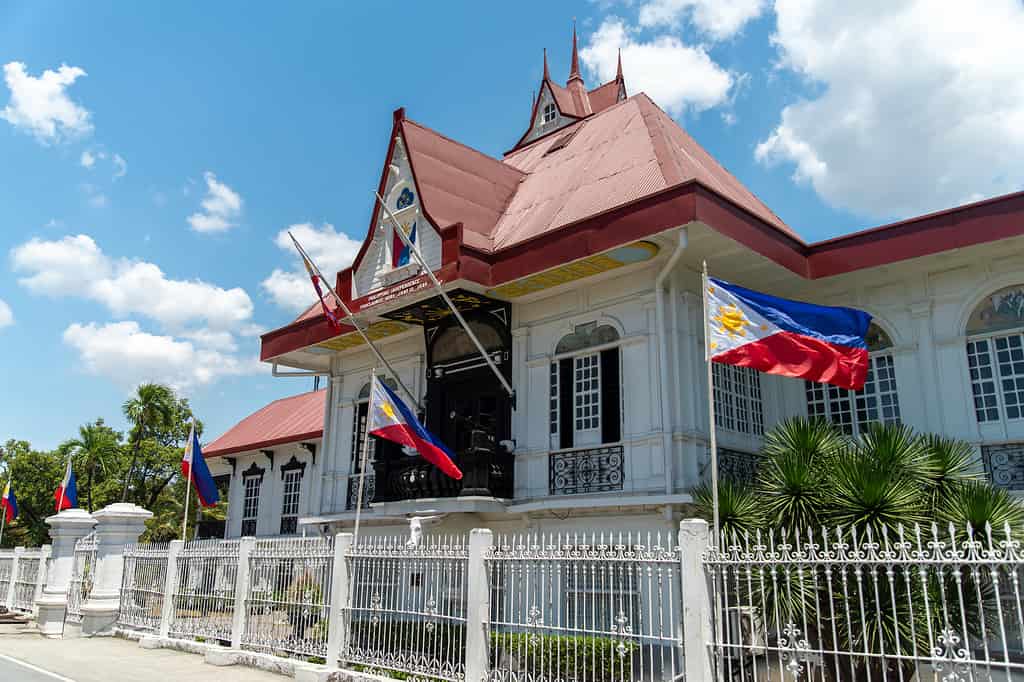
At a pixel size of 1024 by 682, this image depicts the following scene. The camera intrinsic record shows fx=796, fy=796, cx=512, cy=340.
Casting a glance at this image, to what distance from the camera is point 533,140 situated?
24109mm

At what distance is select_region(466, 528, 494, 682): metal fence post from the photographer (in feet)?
30.3

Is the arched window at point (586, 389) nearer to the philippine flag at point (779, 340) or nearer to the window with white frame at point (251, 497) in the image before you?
the philippine flag at point (779, 340)

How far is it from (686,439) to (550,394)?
296 centimetres

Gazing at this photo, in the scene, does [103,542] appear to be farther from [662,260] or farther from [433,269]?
[662,260]

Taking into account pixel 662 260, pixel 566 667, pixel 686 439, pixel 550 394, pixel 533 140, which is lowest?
pixel 566 667

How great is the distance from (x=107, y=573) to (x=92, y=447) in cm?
2728

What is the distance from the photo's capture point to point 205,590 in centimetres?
1402

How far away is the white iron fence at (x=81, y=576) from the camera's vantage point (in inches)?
650

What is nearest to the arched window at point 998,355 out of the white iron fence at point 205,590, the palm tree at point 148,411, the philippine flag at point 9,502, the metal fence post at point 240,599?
the metal fence post at point 240,599

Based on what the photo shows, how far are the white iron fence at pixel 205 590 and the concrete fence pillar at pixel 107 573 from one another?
2195 millimetres

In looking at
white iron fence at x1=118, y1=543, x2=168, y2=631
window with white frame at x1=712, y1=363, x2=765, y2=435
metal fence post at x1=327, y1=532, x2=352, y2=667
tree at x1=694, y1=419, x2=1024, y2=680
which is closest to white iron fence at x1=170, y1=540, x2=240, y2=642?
white iron fence at x1=118, y1=543, x2=168, y2=631

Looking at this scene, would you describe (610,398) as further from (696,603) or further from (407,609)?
(696,603)

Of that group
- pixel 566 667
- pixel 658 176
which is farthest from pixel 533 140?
pixel 566 667

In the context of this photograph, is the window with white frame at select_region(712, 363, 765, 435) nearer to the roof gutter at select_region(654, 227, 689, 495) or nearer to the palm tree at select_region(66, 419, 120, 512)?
the roof gutter at select_region(654, 227, 689, 495)
